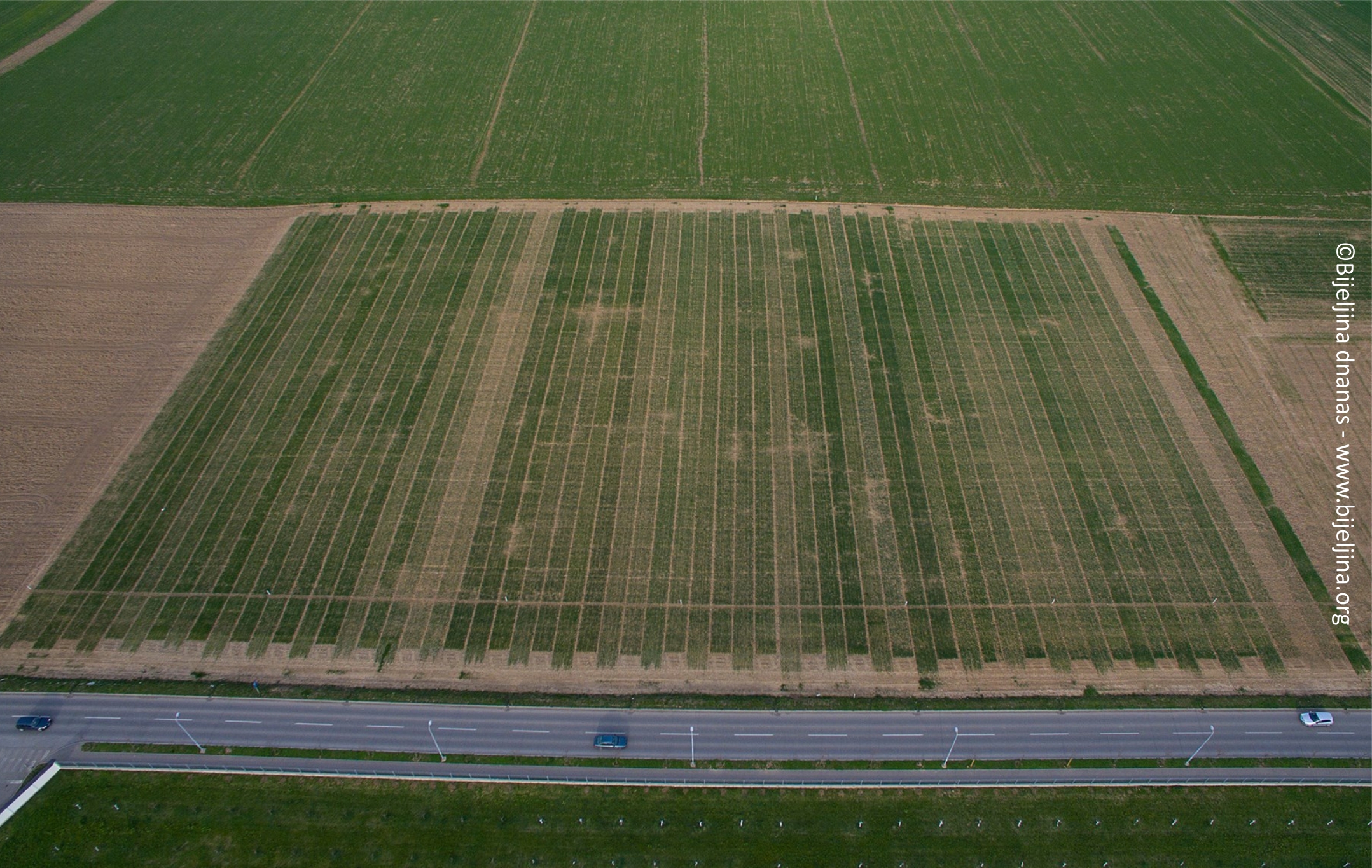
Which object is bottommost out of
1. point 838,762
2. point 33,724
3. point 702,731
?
point 838,762

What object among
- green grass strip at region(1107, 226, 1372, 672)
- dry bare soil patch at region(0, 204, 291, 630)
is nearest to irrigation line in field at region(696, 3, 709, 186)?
green grass strip at region(1107, 226, 1372, 672)

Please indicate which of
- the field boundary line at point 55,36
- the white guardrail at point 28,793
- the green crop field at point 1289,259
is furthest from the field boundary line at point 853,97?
the field boundary line at point 55,36

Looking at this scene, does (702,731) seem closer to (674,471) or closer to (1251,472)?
(674,471)

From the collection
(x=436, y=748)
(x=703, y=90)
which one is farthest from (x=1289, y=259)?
(x=436, y=748)

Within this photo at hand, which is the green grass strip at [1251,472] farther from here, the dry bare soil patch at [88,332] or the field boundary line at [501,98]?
the dry bare soil patch at [88,332]

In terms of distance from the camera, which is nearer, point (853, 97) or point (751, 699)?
point (751, 699)

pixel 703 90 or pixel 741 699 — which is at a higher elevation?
pixel 703 90
